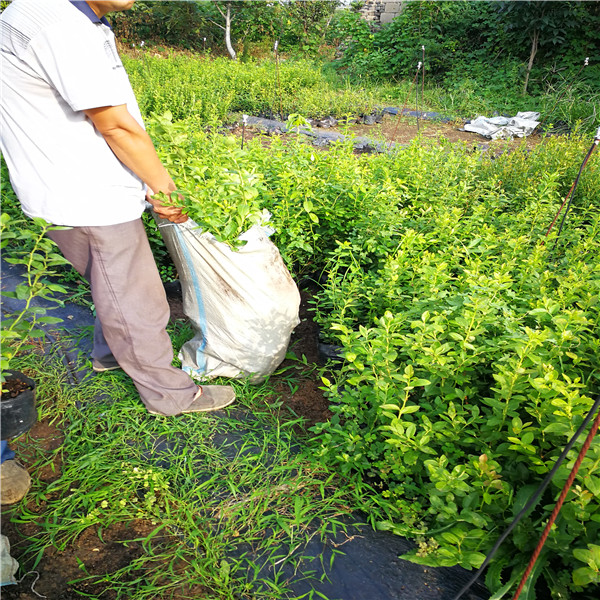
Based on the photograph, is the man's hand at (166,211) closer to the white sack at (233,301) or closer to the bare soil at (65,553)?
the white sack at (233,301)

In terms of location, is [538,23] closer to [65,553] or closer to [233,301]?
[233,301]

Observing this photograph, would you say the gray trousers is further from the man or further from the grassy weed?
the grassy weed

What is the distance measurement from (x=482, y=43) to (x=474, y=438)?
1135 cm

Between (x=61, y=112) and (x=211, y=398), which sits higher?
(x=61, y=112)

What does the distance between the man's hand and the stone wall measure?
12.6 meters

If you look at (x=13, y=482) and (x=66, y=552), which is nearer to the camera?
(x=66, y=552)

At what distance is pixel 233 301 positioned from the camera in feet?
7.30

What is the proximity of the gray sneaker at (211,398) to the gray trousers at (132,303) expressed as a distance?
4 cm

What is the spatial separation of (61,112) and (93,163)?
191 mm

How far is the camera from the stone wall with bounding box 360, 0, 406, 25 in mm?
12688

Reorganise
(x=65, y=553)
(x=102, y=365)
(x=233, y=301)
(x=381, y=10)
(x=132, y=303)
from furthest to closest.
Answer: (x=381, y=10), (x=102, y=365), (x=233, y=301), (x=132, y=303), (x=65, y=553)

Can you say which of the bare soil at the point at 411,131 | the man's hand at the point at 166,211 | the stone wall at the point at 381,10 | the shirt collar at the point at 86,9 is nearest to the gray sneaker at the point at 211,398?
the man's hand at the point at 166,211

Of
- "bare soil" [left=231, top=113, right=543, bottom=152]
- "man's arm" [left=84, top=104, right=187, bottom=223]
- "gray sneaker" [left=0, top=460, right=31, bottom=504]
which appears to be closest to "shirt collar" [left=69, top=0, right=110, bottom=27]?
"man's arm" [left=84, top=104, right=187, bottom=223]

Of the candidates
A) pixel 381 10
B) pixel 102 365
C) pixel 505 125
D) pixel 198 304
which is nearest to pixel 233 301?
pixel 198 304
